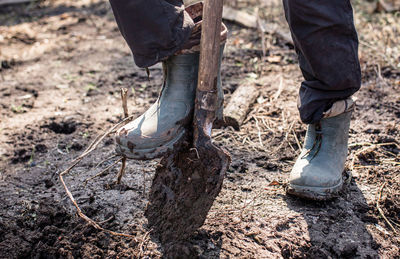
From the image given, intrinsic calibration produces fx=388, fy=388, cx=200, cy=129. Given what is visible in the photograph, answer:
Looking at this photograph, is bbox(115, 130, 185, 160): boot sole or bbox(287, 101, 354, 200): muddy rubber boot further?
bbox(287, 101, 354, 200): muddy rubber boot

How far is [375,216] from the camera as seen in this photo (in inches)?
75.5

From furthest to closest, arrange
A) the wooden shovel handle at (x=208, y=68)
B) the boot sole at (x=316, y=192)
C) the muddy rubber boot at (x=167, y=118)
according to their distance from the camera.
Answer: the boot sole at (x=316, y=192) < the muddy rubber boot at (x=167, y=118) < the wooden shovel handle at (x=208, y=68)

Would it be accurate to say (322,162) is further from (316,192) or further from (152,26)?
(152,26)

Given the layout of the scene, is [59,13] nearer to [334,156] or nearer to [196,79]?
[196,79]

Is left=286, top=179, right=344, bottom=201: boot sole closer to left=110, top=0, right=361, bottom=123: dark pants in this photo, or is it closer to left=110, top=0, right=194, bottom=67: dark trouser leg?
left=110, top=0, right=361, bottom=123: dark pants

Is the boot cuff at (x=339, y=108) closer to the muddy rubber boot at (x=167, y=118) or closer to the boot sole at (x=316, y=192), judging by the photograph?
the boot sole at (x=316, y=192)

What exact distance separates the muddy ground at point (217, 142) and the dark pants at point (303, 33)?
636 millimetres

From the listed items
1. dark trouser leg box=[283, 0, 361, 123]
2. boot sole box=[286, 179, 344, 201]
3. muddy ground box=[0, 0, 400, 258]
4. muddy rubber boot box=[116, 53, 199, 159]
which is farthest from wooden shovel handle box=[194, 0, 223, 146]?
boot sole box=[286, 179, 344, 201]

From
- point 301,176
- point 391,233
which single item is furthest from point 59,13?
point 391,233

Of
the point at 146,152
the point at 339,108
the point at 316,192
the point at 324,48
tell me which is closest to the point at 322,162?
the point at 316,192

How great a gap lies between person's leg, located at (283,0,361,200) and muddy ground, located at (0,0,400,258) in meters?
0.14

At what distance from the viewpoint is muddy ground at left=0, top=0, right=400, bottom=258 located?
1766mm

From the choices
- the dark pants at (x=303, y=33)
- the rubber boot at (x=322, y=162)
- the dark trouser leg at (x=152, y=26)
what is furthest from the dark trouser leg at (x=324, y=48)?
the dark trouser leg at (x=152, y=26)

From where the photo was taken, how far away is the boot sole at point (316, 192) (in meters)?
1.94
